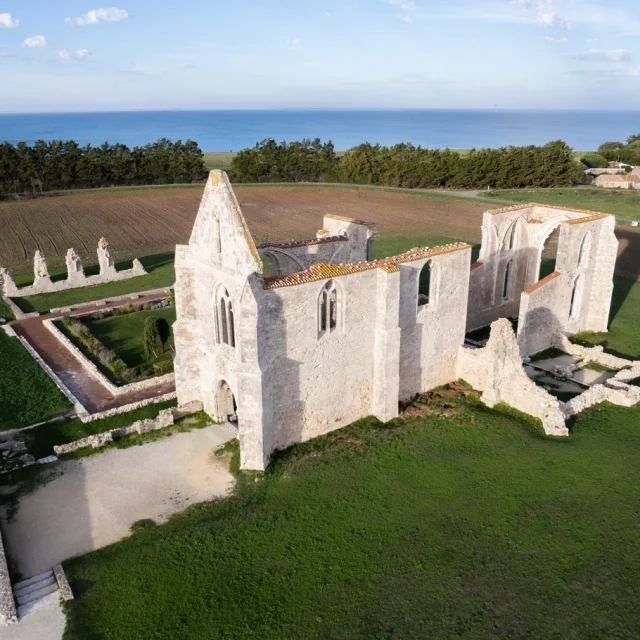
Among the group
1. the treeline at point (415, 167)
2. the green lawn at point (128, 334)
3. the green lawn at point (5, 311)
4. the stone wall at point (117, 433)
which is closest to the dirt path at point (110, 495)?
the stone wall at point (117, 433)

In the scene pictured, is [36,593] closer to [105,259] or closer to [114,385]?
[114,385]

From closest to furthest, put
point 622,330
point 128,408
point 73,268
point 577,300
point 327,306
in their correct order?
point 327,306 < point 128,408 < point 577,300 < point 622,330 < point 73,268

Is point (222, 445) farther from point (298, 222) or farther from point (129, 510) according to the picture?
point (298, 222)

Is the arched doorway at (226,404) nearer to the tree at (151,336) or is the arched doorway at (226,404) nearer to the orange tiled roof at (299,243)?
the orange tiled roof at (299,243)

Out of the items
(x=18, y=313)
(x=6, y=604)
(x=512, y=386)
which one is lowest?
(x=6, y=604)

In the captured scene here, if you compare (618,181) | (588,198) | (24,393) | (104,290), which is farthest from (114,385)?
(618,181)
